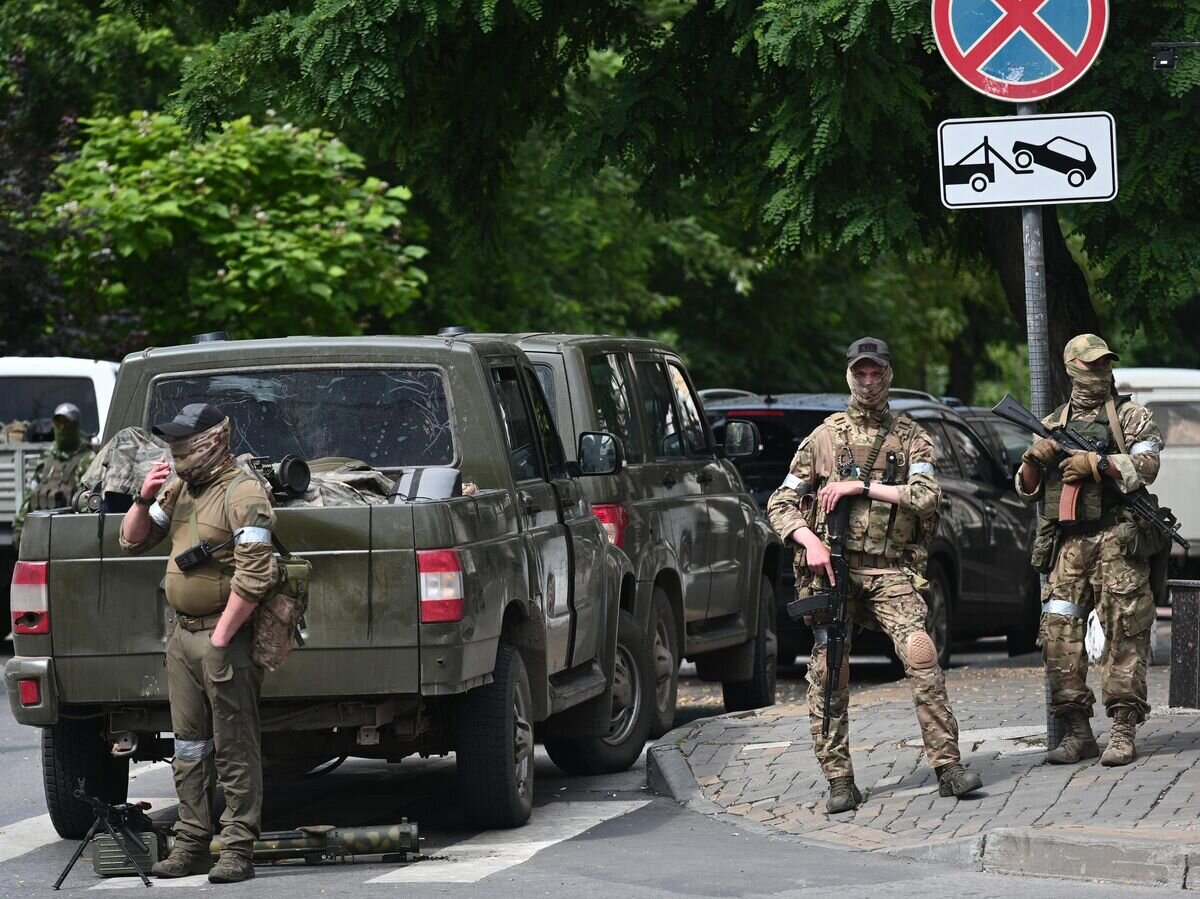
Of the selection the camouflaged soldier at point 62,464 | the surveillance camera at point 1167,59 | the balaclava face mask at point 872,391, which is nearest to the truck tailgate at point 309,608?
the balaclava face mask at point 872,391

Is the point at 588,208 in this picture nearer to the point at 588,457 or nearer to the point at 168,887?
the point at 588,457

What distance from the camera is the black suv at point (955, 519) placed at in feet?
46.1

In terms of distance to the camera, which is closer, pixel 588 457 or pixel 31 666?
pixel 31 666

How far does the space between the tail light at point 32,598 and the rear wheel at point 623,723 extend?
9.52 feet

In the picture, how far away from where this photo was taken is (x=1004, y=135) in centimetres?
872

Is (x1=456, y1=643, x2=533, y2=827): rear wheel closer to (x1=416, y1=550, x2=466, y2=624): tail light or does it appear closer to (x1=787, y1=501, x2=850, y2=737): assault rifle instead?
(x1=416, y1=550, x2=466, y2=624): tail light

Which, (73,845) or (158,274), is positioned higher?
(158,274)

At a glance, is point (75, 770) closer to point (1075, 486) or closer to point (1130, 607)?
point (1075, 486)

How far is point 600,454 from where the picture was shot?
31.9ft

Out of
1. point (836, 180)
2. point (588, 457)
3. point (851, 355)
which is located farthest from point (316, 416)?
point (836, 180)

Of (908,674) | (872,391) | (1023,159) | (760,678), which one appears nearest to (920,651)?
(908,674)

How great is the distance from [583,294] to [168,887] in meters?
25.6

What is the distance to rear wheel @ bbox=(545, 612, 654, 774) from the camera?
33.1 feet

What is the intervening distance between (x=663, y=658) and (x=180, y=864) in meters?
3.94
